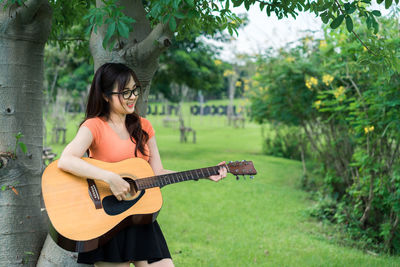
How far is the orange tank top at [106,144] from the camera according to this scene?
2.24 m

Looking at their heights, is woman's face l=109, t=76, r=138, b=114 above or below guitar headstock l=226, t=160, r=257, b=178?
above

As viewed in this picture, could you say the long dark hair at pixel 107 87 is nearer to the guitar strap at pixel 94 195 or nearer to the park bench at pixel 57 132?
the guitar strap at pixel 94 195

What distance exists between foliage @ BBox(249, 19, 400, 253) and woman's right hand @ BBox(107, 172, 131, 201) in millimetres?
1719

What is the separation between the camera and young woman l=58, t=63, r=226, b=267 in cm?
214

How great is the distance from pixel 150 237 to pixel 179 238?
363 centimetres

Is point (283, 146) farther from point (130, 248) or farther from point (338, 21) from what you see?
point (130, 248)

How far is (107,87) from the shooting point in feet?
7.61

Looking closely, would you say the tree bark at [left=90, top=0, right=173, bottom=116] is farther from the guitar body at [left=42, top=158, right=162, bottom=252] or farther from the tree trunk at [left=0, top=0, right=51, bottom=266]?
the guitar body at [left=42, top=158, right=162, bottom=252]

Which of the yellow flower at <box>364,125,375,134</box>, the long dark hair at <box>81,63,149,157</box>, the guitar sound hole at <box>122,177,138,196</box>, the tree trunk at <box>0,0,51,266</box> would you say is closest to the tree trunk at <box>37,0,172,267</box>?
the tree trunk at <box>0,0,51,266</box>

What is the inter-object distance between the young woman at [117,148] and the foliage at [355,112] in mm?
1506

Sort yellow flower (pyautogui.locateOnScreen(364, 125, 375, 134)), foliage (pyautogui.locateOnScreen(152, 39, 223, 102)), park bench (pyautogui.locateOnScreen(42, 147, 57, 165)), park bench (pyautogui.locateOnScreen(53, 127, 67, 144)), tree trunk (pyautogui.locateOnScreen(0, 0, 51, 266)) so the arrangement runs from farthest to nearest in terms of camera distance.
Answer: park bench (pyautogui.locateOnScreen(53, 127, 67, 144))
foliage (pyautogui.locateOnScreen(152, 39, 223, 102))
park bench (pyautogui.locateOnScreen(42, 147, 57, 165))
yellow flower (pyautogui.locateOnScreen(364, 125, 375, 134))
tree trunk (pyautogui.locateOnScreen(0, 0, 51, 266))

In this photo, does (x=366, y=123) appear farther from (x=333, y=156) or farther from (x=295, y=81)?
(x=295, y=81)

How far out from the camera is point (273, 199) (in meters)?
8.25

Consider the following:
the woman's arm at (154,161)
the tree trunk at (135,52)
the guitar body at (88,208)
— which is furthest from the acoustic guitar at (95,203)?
the tree trunk at (135,52)
